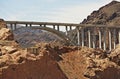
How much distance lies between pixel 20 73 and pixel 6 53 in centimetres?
143

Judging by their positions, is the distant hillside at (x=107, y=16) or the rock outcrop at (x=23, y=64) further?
the distant hillside at (x=107, y=16)

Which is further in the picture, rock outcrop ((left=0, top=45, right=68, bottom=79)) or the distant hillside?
the distant hillside

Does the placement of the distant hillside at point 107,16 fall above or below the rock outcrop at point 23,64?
above

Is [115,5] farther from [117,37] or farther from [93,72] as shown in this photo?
[93,72]

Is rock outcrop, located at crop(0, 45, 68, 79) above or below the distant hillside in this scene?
below

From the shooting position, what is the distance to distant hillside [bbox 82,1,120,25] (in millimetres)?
153050

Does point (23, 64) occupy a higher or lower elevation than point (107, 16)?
lower

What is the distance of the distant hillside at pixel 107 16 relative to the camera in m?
153

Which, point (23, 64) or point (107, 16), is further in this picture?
point (107, 16)

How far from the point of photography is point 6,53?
2475 cm

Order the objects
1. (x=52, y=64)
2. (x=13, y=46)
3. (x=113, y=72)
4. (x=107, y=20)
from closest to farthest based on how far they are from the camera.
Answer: (x=13, y=46) < (x=52, y=64) < (x=113, y=72) < (x=107, y=20)

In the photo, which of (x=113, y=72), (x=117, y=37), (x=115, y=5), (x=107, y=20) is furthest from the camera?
(x=115, y=5)

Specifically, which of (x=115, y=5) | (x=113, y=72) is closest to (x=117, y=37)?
(x=115, y=5)

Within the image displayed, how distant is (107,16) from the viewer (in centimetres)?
15775
